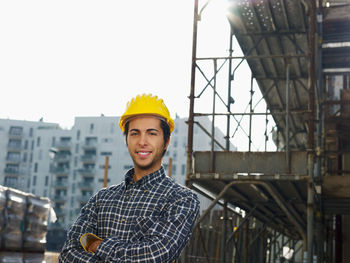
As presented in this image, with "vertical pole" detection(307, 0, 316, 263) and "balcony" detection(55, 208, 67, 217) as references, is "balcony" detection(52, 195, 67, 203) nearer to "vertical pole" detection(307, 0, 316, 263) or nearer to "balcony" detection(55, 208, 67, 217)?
"balcony" detection(55, 208, 67, 217)

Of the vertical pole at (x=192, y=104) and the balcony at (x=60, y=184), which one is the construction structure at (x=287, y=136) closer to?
the vertical pole at (x=192, y=104)

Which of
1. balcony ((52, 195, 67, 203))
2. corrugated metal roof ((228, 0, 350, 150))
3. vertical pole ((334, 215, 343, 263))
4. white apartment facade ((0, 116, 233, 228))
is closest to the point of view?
corrugated metal roof ((228, 0, 350, 150))

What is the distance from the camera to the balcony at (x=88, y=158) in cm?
9338

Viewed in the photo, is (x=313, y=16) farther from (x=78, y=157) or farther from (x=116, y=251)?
(x=78, y=157)

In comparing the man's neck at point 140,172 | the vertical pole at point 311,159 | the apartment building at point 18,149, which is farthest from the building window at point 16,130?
the man's neck at point 140,172

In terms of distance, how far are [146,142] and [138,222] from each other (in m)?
0.50

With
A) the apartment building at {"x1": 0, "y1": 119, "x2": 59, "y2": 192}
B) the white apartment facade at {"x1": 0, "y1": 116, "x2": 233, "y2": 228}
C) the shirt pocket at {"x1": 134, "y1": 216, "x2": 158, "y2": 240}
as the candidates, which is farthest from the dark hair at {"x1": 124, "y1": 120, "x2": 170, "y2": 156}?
the apartment building at {"x1": 0, "y1": 119, "x2": 59, "y2": 192}

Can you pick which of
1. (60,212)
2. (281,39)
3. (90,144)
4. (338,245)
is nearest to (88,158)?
(90,144)

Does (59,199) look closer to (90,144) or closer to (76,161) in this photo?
(76,161)

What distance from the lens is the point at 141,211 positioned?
316 centimetres

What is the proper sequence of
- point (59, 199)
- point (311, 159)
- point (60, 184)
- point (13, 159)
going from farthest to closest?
point (13, 159) → point (60, 184) → point (59, 199) → point (311, 159)

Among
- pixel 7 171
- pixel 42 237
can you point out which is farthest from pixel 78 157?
pixel 42 237

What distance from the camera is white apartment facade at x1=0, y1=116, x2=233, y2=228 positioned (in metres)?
90.8

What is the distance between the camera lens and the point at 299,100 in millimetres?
20609
